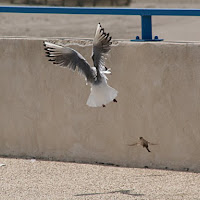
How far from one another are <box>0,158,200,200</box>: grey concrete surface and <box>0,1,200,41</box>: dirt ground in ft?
27.0

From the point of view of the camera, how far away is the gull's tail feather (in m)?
6.39

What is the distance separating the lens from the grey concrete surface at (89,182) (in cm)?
623

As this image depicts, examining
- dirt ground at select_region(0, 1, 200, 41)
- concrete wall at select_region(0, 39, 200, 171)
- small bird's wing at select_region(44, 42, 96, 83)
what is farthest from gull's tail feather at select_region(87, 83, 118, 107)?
dirt ground at select_region(0, 1, 200, 41)

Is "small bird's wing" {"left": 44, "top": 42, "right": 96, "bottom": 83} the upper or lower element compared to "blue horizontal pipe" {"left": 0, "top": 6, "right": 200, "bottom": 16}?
lower

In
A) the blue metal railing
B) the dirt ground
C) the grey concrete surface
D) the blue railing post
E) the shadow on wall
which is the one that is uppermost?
the shadow on wall

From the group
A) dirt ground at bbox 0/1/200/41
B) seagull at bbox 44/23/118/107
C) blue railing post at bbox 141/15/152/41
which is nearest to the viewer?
seagull at bbox 44/23/118/107

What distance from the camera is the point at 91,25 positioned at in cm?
1700

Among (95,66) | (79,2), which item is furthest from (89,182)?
(79,2)

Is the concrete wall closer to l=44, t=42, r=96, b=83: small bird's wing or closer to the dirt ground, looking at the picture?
l=44, t=42, r=96, b=83: small bird's wing

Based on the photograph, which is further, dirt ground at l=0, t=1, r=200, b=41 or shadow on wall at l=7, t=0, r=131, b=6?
shadow on wall at l=7, t=0, r=131, b=6

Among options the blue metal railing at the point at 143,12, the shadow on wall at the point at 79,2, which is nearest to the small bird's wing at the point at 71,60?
the blue metal railing at the point at 143,12

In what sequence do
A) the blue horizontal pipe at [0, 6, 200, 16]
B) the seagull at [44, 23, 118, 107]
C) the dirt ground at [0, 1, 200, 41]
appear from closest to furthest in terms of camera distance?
1. the seagull at [44, 23, 118, 107]
2. the blue horizontal pipe at [0, 6, 200, 16]
3. the dirt ground at [0, 1, 200, 41]

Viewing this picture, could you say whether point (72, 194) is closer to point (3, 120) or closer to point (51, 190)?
point (51, 190)

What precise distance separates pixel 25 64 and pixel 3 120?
72 cm
